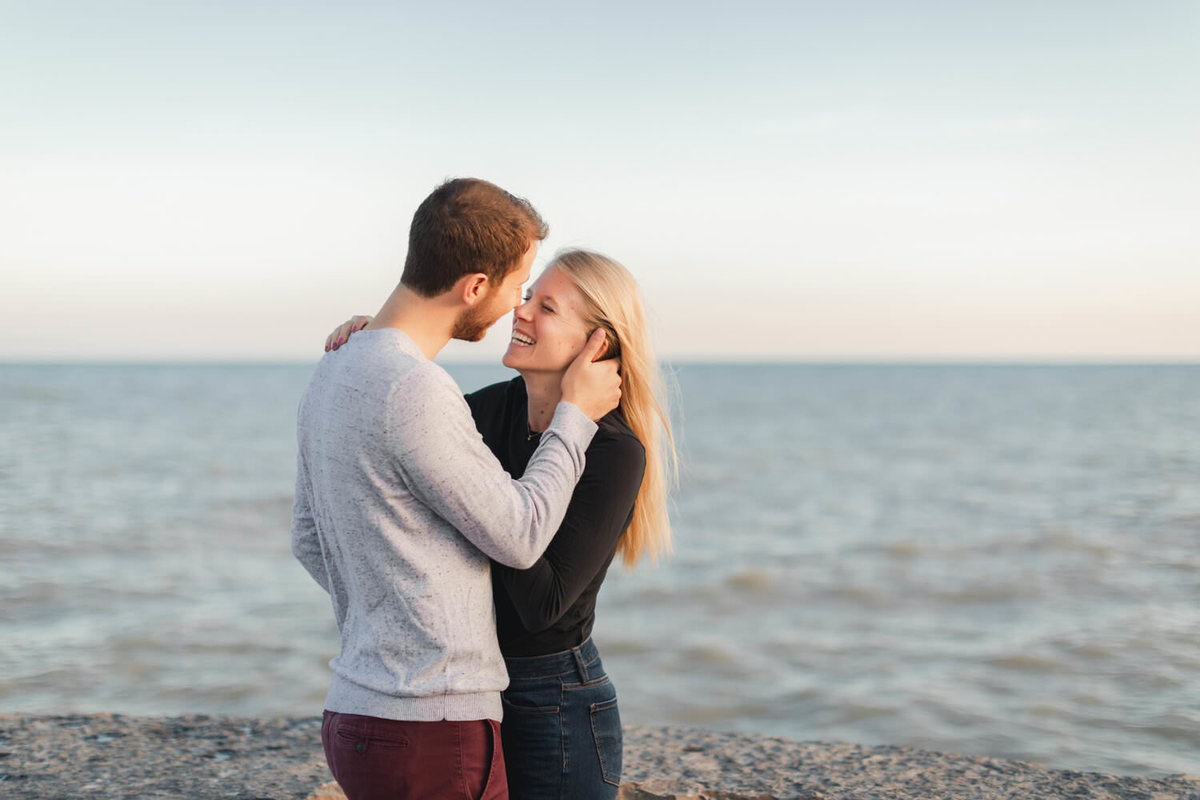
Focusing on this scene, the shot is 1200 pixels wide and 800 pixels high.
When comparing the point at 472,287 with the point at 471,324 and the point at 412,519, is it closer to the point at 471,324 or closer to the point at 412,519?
the point at 471,324

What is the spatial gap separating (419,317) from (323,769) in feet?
7.16

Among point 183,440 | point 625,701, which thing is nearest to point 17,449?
point 183,440

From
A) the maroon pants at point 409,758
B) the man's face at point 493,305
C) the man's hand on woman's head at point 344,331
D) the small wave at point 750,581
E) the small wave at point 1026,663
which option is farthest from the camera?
the small wave at point 750,581

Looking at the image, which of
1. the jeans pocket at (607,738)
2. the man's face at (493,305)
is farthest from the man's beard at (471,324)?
the jeans pocket at (607,738)

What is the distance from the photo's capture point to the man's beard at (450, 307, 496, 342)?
2027 mm

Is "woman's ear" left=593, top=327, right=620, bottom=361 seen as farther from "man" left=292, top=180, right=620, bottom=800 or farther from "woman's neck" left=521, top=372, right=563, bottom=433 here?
"man" left=292, top=180, right=620, bottom=800

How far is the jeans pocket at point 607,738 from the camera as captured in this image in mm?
2232

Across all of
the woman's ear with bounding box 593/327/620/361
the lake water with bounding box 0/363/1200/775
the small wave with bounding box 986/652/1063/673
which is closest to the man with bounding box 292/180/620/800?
the woman's ear with bounding box 593/327/620/361

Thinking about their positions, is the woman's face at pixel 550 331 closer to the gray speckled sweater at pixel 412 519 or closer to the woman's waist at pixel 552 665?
the gray speckled sweater at pixel 412 519

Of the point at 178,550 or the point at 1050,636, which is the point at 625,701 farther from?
the point at 178,550

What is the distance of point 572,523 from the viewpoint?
2.10 m

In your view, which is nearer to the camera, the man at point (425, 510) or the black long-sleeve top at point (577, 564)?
the man at point (425, 510)

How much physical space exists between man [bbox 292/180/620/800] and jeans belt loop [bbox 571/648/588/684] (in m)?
0.25

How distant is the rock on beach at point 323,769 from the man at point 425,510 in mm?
1386
